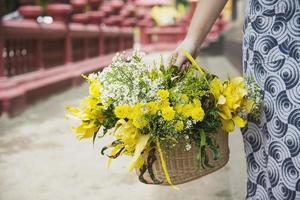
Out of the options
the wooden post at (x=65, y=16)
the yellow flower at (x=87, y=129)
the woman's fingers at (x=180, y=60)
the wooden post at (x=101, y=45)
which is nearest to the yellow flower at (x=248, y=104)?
the woman's fingers at (x=180, y=60)

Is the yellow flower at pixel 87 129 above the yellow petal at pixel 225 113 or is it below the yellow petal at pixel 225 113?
below

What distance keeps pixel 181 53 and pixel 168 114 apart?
8.2 inches

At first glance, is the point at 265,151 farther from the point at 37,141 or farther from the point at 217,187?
the point at 37,141

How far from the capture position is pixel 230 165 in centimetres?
311

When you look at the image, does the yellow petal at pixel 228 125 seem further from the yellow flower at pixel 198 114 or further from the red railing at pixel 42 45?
the red railing at pixel 42 45

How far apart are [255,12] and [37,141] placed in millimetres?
3351

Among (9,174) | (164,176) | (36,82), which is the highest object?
(164,176)

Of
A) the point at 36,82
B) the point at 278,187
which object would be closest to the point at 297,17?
the point at 278,187

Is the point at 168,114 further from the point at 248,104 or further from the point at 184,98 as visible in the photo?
the point at 248,104

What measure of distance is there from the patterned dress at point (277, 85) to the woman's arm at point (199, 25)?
0.09 metres

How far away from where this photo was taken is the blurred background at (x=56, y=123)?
2.98 metres

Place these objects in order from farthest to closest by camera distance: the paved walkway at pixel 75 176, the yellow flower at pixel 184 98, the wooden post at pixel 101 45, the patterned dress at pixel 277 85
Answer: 1. the wooden post at pixel 101 45
2. the paved walkway at pixel 75 176
3. the yellow flower at pixel 184 98
4. the patterned dress at pixel 277 85

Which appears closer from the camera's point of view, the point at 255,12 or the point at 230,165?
the point at 255,12

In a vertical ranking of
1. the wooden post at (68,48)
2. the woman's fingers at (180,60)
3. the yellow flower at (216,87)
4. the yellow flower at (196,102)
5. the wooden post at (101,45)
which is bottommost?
the wooden post at (101,45)
